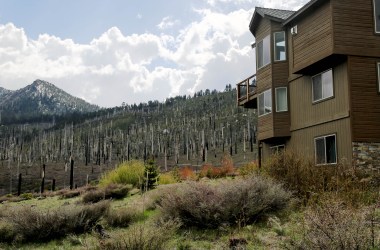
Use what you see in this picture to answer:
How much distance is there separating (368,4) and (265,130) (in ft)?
26.8

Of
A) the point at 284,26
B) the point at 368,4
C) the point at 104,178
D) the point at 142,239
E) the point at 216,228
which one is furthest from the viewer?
the point at 104,178

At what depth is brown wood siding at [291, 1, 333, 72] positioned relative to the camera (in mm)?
17547

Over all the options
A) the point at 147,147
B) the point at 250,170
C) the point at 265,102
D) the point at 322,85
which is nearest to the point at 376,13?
the point at 322,85

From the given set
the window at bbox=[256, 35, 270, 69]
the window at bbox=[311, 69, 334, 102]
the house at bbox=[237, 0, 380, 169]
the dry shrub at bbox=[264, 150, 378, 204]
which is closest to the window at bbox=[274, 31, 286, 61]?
the house at bbox=[237, 0, 380, 169]

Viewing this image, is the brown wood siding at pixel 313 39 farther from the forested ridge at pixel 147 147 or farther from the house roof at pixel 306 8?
the forested ridge at pixel 147 147

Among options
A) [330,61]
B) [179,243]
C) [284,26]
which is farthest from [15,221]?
[284,26]

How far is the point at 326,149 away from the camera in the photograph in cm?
1816

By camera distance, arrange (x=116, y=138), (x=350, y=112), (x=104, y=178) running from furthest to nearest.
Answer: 1. (x=116, y=138)
2. (x=104, y=178)
3. (x=350, y=112)

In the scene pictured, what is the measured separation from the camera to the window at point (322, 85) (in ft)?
59.5

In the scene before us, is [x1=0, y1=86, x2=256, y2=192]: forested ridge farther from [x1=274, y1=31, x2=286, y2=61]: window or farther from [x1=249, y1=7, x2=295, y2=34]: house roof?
[x1=274, y1=31, x2=286, y2=61]: window

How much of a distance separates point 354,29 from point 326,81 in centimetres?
247

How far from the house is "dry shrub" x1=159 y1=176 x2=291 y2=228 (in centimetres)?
581

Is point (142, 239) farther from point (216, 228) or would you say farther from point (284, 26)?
point (284, 26)

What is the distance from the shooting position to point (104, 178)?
80.6 ft
